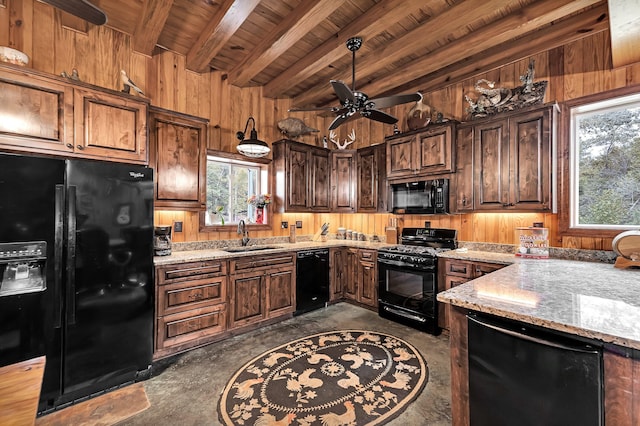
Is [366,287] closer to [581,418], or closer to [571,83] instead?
[581,418]

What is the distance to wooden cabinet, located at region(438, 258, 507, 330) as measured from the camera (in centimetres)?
298

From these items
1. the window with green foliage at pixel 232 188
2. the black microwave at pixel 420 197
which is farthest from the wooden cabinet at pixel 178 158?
the black microwave at pixel 420 197

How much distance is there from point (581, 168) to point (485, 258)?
1380mm

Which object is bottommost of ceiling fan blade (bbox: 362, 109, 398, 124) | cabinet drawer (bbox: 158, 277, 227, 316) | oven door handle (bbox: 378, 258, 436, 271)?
cabinet drawer (bbox: 158, 277, 227, 316)

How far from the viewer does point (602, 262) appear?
8.65ft

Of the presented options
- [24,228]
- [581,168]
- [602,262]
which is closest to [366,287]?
[602,262]

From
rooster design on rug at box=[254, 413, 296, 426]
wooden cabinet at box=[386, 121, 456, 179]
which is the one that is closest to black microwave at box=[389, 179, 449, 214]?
wooden cabinet at box=[386, 121, 456, 179]

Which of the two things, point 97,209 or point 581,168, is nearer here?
point 97,209

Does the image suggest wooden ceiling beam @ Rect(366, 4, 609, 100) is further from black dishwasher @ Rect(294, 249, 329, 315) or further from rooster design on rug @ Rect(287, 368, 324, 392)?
rooster design on rug @ Rect(287, 368, 324, 392)

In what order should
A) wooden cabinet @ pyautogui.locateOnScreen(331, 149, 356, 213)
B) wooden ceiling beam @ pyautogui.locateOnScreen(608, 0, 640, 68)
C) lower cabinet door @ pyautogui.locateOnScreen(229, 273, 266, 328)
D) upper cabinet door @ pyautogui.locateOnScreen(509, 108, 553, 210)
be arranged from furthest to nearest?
wooden cabinet @ pyautogui.locateOnScreen(331, 149, 356, 213)
lower cabinet door @ pyautogui.locateOnScreen(229, 273, 266, 328)
upper cabinet door @ pyautogui.locateOnScreen(509, 108, 553, 210)
wooden ceiling beam @ pyautogui.locateOnScreen(608, 0, 640, 68)

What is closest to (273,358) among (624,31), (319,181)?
(319,181)

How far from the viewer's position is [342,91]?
244cm

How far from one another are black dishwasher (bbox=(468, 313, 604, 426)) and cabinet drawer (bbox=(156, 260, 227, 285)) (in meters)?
2.47

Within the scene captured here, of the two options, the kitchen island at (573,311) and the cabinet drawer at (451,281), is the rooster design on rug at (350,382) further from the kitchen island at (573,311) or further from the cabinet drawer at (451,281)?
the cabinet drawer at (451,281)
